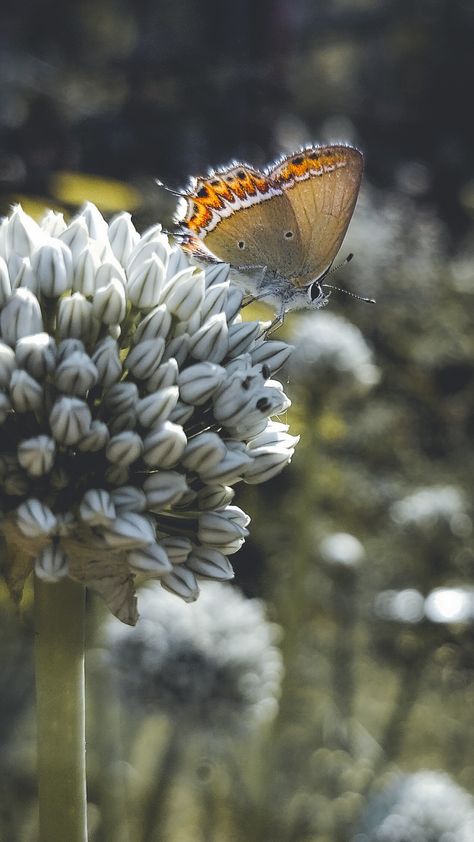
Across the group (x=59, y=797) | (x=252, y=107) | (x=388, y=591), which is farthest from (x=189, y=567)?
(x=252, y=107)

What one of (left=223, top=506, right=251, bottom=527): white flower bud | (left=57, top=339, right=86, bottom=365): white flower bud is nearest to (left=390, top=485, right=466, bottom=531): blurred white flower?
(left=223, top=506, right=251, bottom=527): white flower bud

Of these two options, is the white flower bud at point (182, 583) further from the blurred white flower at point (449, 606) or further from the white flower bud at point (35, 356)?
the blurred white flower at point (449, 606)

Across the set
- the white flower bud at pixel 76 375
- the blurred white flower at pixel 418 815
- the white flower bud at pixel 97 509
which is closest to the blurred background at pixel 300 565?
the blurred white flower at pixel 418 815

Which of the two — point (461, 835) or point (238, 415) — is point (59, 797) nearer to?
point (238, 415)

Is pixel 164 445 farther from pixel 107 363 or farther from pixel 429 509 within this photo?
pixel 429 509

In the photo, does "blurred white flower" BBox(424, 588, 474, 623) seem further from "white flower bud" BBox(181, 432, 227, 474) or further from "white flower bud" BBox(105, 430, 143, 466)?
"white flower bud" BBox(105, 430, 143, 466)

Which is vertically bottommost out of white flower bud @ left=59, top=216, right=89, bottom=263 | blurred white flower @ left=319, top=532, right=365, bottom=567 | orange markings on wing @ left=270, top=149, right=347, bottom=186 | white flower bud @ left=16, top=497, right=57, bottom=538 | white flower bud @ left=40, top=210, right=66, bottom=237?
white flower bud @ left=16, top=497, right=57, bottom=538
